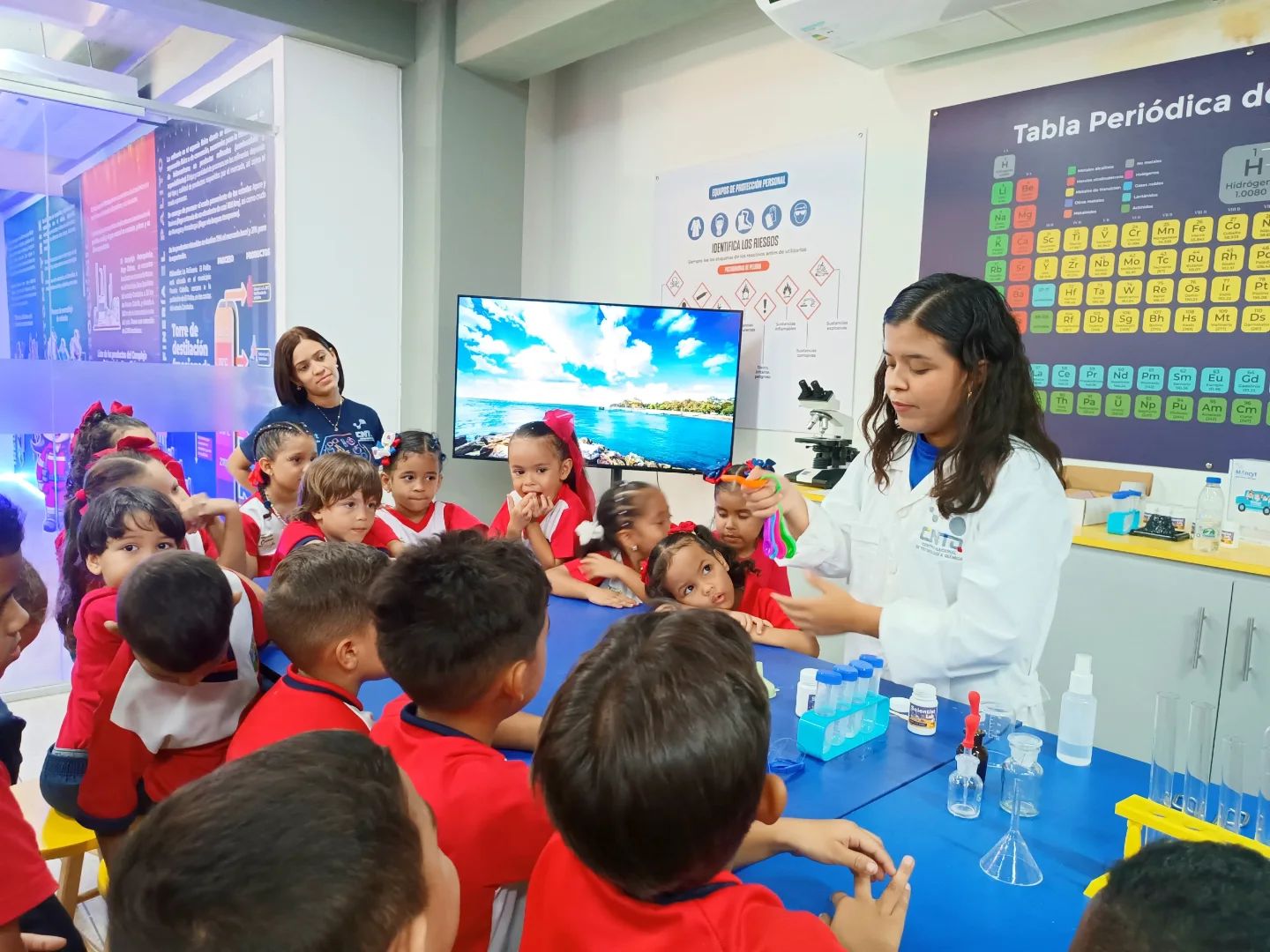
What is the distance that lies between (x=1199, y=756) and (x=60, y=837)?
1935mm

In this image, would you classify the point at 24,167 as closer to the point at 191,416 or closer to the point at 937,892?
the point at 191,416

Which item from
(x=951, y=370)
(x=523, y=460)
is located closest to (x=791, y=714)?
(x=951, y=370)

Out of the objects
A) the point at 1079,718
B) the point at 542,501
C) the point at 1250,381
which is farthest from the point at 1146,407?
the point at 542,501

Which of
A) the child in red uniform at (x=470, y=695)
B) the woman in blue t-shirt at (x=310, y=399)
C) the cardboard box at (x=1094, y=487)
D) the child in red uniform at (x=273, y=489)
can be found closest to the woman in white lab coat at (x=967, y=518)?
the child in red uniform at (x=470, y=695)

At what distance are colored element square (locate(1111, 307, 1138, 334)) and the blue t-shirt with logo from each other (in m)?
2.65

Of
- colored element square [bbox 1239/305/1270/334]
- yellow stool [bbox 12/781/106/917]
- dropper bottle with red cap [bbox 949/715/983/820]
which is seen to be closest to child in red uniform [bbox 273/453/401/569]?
yellow stool [bbox 12/781/106/917]

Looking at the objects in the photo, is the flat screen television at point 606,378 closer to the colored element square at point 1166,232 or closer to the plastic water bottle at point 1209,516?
the colored element square at point 1166,232

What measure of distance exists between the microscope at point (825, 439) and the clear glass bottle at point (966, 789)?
2.06m

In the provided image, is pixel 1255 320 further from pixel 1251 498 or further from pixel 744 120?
pixel 744 120

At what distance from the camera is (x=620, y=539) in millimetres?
2621

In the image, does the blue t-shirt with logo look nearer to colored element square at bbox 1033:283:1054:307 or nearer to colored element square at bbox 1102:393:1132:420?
colored element square at bbox 1033:283:1054:307

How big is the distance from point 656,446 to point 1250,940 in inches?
135

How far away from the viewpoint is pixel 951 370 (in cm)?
155

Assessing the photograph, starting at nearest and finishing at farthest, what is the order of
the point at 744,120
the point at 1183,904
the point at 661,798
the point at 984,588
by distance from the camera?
the point at 1183,904 < the point at 661,798 < the point at 984,588 < the point at 744,120
